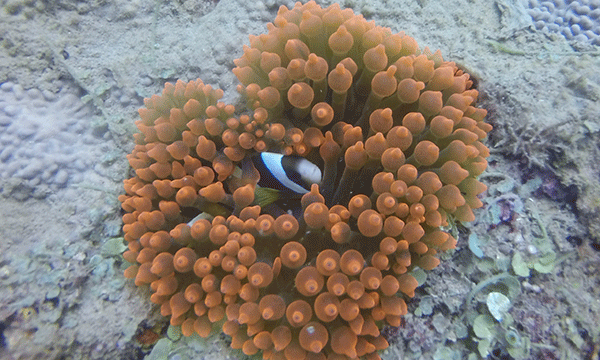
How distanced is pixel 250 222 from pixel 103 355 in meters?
1.23

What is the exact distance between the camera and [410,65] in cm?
178

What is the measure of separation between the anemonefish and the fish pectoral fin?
0.06 m

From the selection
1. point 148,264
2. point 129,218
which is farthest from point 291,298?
point 129,218

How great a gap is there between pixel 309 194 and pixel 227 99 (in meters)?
0.94

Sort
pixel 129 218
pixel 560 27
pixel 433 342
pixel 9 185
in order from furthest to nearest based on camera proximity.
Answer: pixel 560 27 < pixel 9 185 < pixel 129 218 < pixel 433 342

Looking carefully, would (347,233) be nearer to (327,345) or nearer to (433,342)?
(327,345)

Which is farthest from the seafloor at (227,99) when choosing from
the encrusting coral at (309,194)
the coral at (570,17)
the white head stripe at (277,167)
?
the white head stripe at (277,167)

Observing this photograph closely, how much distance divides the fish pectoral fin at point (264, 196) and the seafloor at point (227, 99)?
2.55 ft

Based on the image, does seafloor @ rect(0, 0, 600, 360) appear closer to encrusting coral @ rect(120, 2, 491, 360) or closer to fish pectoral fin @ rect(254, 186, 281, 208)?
encrusting coral @ rect(120, 2, 491, 360)

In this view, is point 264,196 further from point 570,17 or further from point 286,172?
point 570,17

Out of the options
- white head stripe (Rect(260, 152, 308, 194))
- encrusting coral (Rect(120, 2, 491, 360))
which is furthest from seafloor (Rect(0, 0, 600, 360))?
white head stripe (Rect(260, 152, 308, 194))

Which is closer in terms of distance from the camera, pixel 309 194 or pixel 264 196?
pixel 309 194

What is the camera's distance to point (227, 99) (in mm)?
2201

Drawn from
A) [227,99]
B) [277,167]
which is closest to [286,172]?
[277,167]
